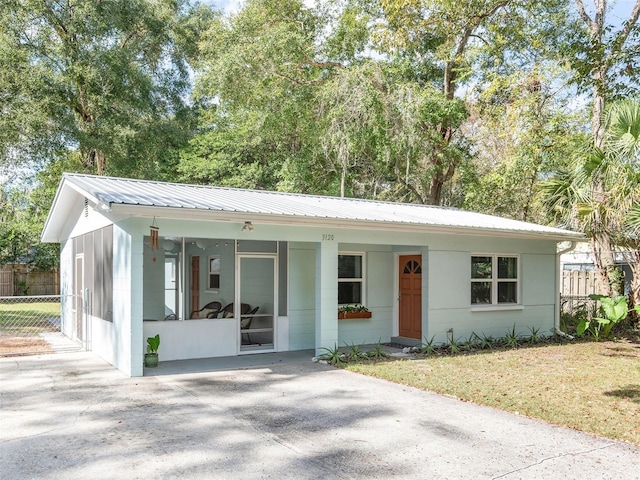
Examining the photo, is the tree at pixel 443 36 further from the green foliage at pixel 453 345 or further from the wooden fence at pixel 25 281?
the wooden fence at pixel 25 281

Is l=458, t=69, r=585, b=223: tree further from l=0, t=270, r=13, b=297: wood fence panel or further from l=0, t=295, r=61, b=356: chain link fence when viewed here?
l=0, t=270, r=13, b=297: wood fence panel

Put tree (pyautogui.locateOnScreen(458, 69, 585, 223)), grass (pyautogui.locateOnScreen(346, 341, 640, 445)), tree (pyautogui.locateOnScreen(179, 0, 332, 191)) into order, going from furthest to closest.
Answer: tree (pyautogui.locateOnScreen(179, 0, 332, 191)) < tree (pyautogui.locateOnScreen(458, 69, 585, 223)) < grass (pyautogui.locateOnScreen(346, 341, 640, 445))

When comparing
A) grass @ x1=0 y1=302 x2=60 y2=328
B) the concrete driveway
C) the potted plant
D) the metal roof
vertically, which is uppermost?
the metal roof

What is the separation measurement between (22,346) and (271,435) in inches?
325

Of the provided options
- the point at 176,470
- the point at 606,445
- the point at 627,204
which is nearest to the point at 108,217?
the point at 176,470

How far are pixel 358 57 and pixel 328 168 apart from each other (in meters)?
4.21

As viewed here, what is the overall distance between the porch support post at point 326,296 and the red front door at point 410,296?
7.83ft

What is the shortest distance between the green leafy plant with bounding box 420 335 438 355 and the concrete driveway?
2.93 metres

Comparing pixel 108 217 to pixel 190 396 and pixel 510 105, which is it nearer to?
pixel 190 396

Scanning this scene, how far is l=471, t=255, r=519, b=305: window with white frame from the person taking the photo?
12070 millimetres

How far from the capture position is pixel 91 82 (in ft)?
65.9

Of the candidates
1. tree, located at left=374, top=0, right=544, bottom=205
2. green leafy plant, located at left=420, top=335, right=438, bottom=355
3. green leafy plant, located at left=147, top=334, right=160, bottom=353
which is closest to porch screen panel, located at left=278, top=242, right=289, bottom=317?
green leafy plant, located at left=147, top=334, right=160, bottom=353

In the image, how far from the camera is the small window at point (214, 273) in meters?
10.7

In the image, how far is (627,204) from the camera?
1052 cm
